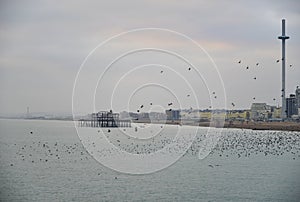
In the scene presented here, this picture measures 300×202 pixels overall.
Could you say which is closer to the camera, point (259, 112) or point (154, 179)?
point (154, 179)

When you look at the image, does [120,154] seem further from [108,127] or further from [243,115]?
[243,115]

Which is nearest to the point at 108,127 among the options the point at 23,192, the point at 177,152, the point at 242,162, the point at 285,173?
the point at 177,152

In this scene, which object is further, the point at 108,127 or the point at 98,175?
the point at 108,127

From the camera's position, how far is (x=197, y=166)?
106ft

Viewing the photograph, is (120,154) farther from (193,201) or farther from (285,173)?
(193,201)

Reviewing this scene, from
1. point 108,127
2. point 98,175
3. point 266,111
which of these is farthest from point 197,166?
Result: point 266,111

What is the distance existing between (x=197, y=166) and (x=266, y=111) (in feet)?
280

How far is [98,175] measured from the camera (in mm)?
Result: 27719

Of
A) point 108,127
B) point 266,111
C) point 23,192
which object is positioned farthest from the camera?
point 266,111

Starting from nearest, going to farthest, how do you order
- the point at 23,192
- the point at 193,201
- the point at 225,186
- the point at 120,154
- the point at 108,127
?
the point at 193,201 → the point at 23,192 → the point at 225,186 → the point at 120,154 → the point at 108,127

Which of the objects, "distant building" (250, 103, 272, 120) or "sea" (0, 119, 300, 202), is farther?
"distant building" (250, 103, 272, 120)

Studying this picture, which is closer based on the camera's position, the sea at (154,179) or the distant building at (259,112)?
the sea at (154,179)

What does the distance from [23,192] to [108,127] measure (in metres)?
73.1

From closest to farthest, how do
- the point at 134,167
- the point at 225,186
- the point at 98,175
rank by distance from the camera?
the point at 225,186 → the point at 98,175 → the point at 134,167
